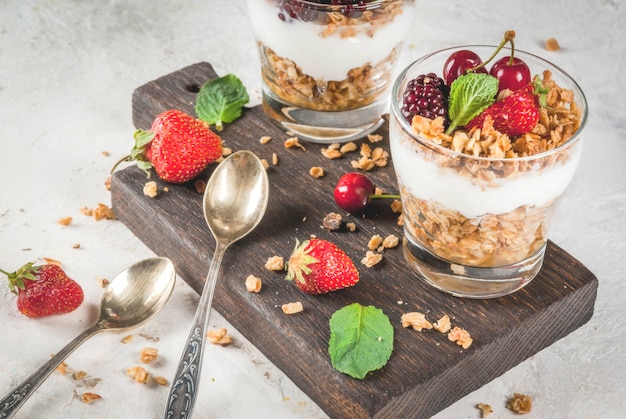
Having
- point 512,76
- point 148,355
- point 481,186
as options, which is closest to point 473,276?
point 481,186

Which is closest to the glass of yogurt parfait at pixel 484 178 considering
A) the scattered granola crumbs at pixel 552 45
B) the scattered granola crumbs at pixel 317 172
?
the scattered granola crumbs at pixel 317 172

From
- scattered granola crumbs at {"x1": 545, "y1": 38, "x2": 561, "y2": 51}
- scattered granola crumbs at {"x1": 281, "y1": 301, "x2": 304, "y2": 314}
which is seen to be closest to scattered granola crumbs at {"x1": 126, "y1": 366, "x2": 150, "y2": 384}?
scattered granola crumbs at {"x1": 281, "y1": 301, "x2": 304, "y2": 314}

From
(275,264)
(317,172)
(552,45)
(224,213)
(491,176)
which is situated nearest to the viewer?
(491,176)

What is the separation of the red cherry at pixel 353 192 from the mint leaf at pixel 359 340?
24cm

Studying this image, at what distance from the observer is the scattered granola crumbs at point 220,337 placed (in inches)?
66.6

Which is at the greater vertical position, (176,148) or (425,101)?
(425,101)

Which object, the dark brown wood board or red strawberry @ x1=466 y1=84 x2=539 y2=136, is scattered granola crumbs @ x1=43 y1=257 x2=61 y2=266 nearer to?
the dark brown wood board

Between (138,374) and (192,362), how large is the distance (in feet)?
0.34

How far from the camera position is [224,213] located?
70.7 inches

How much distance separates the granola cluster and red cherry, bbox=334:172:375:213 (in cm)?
14

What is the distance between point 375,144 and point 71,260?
640 mm

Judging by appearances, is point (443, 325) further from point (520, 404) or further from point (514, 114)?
point (514, 114)

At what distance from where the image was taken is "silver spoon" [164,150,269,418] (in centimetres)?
159

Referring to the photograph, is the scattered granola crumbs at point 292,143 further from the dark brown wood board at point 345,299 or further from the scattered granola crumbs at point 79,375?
the scattered granola crumbs at point 79,375
